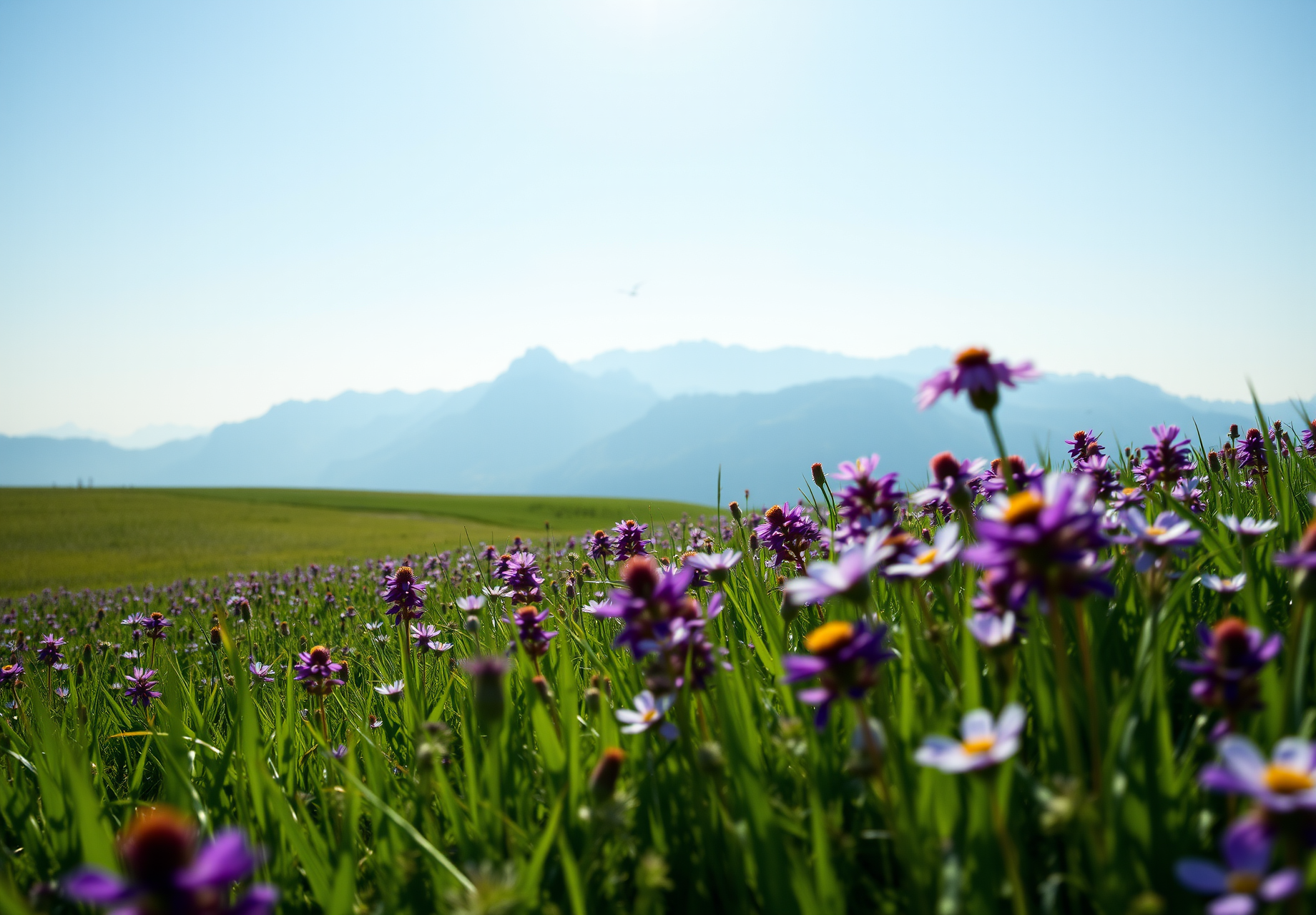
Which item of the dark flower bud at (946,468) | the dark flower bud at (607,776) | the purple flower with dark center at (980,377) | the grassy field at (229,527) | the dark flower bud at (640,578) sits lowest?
the grassy field at (229,527)

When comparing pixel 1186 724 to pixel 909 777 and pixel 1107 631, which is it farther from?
pixel 909 777

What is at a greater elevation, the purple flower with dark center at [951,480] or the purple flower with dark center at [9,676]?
the purple flower with dark center at [951,480]

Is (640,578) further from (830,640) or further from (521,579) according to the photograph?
(521,579)

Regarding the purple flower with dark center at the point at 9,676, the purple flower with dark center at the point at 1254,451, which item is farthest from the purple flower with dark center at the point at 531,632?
the purple flower with dark center at the point at 9,676

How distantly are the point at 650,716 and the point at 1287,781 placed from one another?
1.57m

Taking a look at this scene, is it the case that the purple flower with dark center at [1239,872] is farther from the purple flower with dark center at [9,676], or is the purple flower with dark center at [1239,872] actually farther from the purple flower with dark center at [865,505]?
the purple flower with dark center at [9,676]

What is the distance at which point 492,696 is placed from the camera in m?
1.85

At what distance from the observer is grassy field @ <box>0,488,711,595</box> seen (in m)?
20.8

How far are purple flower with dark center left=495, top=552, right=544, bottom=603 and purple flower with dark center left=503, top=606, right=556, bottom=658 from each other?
91 cm

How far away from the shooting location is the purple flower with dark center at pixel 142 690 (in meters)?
4.97

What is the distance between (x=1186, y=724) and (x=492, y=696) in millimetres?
2192

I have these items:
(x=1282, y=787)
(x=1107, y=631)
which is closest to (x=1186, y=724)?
(x=1107, y=631)

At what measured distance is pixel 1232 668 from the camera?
1467 millimetres

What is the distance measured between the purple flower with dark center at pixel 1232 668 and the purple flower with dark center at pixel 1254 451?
13.8 feet
